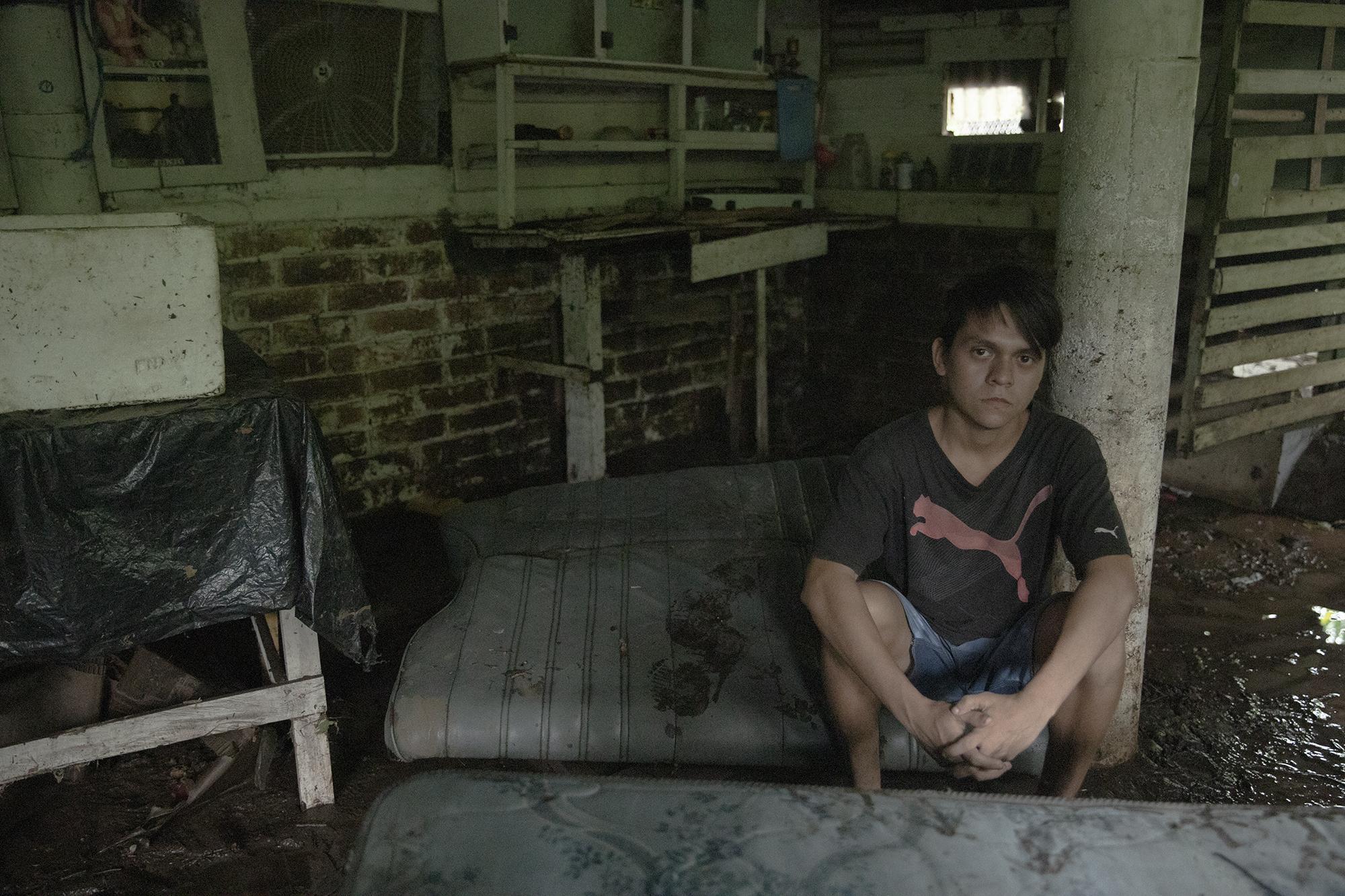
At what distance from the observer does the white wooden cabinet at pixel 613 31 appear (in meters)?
4.61

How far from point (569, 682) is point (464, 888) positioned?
142 cm

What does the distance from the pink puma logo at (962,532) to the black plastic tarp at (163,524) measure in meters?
1.44

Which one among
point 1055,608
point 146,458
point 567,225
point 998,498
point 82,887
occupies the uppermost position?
point 567,225

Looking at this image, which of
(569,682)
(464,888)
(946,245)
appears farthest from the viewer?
(946,245)

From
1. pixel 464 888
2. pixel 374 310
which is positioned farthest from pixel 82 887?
pixel 374 310

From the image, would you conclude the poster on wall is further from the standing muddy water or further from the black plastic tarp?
the standing muddy water

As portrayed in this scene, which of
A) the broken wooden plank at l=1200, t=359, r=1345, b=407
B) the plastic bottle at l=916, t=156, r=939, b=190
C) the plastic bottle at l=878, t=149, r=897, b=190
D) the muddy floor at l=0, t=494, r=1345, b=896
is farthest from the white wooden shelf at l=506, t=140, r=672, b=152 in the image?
the broken wooden plank at l=1200, t=359, r=1345, b=407

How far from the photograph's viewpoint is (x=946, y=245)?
234 inches

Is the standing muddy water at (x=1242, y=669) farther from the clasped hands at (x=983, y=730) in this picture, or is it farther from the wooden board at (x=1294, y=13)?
the wooden board at (x=1294, y=13)

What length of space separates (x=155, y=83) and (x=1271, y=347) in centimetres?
498

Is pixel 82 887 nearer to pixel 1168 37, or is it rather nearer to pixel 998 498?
pixel 998 498

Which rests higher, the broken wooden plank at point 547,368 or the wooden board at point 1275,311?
the wooden board at point 1275,311

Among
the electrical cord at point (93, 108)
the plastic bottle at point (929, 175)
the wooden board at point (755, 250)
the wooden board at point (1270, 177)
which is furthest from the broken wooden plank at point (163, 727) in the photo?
the plastic bottle at point (929, 175)

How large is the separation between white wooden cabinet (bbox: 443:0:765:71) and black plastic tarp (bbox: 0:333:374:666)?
2673mm
